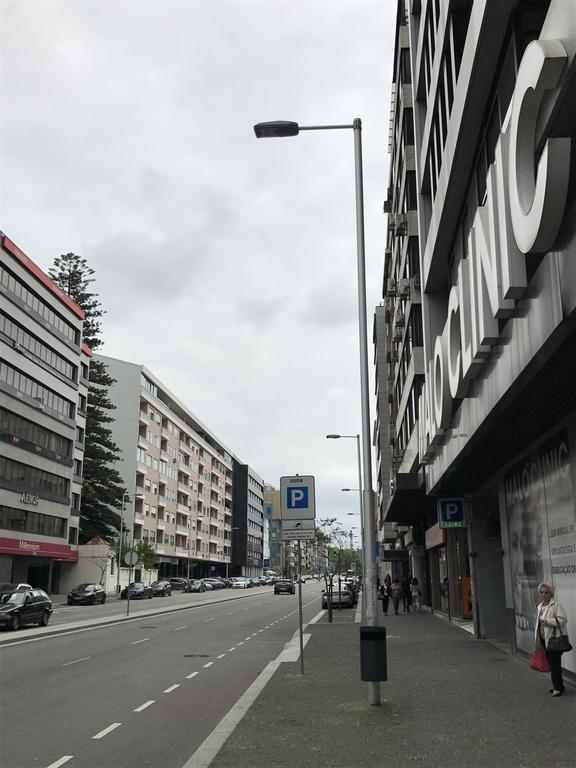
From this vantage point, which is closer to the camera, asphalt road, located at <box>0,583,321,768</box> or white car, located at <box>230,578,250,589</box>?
asphalt road, located at <box>0,583,321,768</box>

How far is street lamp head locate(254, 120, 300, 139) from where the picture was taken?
12297 millimetres

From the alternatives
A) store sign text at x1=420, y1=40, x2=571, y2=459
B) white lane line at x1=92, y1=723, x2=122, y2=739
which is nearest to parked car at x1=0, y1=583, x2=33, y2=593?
white lane line at x1=92, y1=723, x2=122, y2=739

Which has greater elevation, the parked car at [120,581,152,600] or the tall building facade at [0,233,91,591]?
the tall building facade at [0,233,91,591]

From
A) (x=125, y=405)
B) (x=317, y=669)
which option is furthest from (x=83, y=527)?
(x=317, y=669)

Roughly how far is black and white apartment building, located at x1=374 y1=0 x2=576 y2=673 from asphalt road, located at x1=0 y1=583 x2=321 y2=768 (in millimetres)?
5623

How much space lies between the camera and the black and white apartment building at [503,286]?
6961mm

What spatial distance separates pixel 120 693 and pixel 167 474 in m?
80.3

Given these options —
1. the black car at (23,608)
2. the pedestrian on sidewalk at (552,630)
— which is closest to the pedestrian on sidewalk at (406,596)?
the black car at (23,608)

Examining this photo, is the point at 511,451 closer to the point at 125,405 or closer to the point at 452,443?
the point at 452,443

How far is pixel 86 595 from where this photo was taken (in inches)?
1911

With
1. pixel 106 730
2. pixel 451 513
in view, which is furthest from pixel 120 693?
pixel 451 513

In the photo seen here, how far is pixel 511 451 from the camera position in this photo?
13.6 m

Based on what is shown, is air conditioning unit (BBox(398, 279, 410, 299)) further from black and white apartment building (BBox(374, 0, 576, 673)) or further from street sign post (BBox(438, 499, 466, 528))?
street sign post (BBox(438, 499, 466, 528))

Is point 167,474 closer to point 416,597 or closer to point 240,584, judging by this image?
point 240,584
